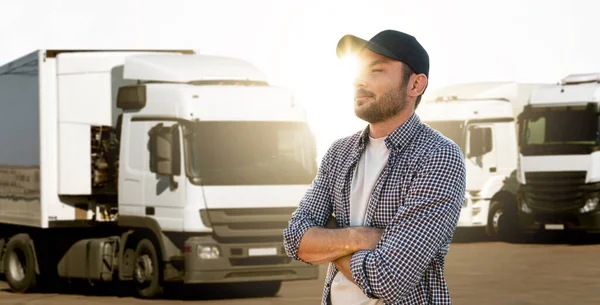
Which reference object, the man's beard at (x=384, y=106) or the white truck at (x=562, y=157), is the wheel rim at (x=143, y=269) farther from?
the white truck at (x=562, y=157)

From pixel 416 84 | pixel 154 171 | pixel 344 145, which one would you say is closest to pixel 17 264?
pixel 154 171

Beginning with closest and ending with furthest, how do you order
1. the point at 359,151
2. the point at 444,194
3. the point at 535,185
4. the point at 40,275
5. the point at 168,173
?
the point at 444,194 < the point at 359,151 < the point at 168,173 < the point at 40,275 < the point at 535,185

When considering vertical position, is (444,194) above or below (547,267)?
above

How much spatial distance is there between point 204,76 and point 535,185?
40.2 ft

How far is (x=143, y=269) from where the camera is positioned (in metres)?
15.4

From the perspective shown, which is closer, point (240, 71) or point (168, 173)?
point (168, 173)

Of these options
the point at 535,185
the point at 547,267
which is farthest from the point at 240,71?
the point at 535,185

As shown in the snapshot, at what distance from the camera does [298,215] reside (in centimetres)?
363

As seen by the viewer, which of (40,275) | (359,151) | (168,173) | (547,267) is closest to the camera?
(359,151)

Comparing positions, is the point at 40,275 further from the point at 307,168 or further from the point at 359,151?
the point at 359,151

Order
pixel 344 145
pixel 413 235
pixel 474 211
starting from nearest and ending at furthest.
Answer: pixel 413 235 → pixel 344 145 → pixel 474 211

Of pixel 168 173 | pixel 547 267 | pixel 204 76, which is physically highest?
pixel 204 76

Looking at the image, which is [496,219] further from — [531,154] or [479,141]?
[479,141]

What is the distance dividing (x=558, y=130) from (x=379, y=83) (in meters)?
23.0
